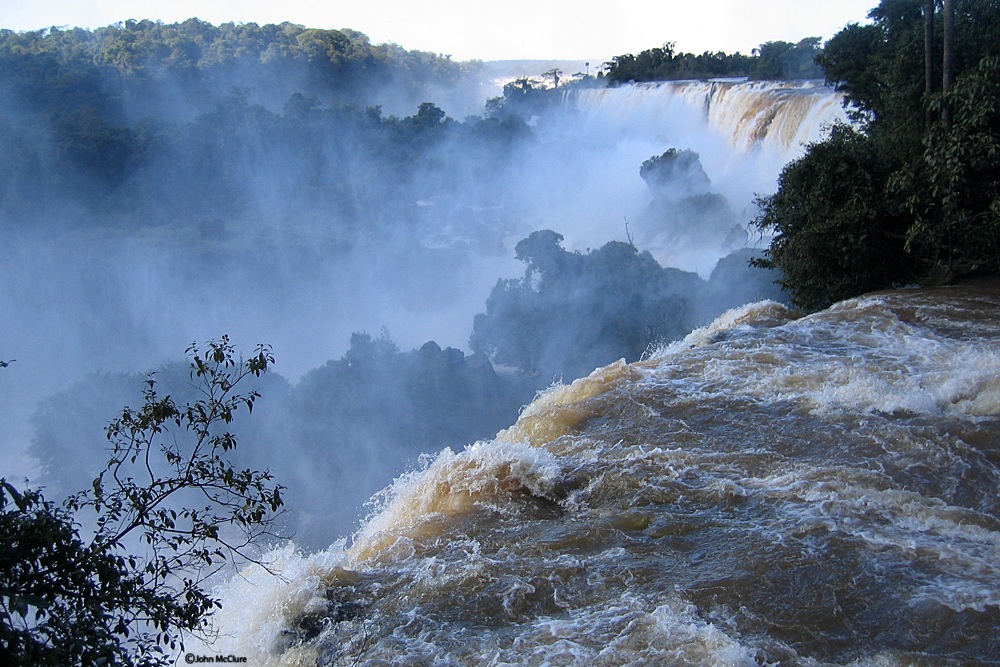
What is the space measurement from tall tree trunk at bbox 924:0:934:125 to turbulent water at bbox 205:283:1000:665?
4.55 metres

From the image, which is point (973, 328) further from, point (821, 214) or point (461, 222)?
point (461, 222)

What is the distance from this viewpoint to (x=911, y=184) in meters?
10.5

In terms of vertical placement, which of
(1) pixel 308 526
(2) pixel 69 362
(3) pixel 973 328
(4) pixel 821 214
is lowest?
(1) pixel 308 526

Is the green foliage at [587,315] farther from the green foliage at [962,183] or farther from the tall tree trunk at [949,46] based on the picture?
the tall tree trunk at [949,46]

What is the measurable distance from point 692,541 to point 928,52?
30.0ft

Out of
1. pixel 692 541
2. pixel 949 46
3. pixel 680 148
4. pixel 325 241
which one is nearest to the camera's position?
pixel 692 541

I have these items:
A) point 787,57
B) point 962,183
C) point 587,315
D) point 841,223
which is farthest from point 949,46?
point 787,57

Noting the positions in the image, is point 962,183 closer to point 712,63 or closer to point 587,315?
point 587,315

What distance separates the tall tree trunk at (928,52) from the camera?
11.1m

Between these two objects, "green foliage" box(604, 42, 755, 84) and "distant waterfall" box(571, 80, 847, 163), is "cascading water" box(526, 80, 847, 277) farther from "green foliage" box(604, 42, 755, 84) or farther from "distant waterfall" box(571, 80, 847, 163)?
"green foliage" box(604, 42, 755, 84)

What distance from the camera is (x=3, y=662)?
2277mm

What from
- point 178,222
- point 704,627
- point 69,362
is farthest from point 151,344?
point 704,627

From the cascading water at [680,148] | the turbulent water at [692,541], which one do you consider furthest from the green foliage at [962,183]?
the cascading water at [680,148]

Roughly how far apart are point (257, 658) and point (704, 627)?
2516mm
